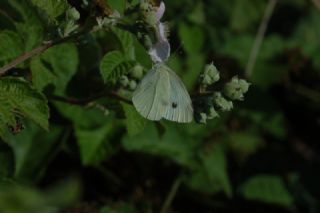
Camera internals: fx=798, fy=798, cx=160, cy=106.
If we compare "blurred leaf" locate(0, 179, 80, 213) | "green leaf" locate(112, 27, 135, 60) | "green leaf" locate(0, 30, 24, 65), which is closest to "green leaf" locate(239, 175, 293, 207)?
"blurred leaf" locate(0, 179, 80, 213)

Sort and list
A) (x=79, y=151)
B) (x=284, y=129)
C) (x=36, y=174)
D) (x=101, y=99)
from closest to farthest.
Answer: (x=101, y=99) < (x=36, y=174) < (x=79, y=151) < (x=284, y=129)

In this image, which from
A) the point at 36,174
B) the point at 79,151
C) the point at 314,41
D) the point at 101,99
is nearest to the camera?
the point at 101,99

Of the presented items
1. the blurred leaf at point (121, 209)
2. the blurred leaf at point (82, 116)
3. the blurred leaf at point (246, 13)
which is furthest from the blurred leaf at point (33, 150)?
the blurred leaf at point (246, 13)

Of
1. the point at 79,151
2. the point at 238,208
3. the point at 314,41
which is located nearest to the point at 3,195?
the point at 79,151

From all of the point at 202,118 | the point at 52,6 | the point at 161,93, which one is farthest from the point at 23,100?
the point at 202,118

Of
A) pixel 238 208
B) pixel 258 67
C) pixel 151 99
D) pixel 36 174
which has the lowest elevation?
pixel 238 208

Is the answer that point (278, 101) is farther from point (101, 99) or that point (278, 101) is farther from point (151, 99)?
point (151, 99)
